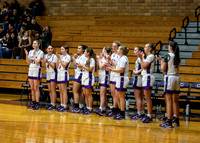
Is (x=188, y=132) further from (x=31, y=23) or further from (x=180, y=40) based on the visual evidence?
(x=31, y=23)

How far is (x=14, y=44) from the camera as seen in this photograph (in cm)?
1396

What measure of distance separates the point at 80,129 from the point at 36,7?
34.0 ft

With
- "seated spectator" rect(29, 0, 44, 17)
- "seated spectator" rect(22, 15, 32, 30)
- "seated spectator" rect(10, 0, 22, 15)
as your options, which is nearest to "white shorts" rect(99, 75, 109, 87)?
"seated spectator" rect(22, 15, 32, 30)

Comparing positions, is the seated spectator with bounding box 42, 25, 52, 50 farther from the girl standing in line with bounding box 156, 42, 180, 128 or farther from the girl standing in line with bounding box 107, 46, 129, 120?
the girl standing in line with bounding box 156, 42, 180, 128

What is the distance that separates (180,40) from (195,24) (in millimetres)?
1231

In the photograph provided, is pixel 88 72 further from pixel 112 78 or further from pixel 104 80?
pixel 112 78

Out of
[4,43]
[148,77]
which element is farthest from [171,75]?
[4,43]

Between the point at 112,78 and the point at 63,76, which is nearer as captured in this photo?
the point at 112,78

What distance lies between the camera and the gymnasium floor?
5828mm

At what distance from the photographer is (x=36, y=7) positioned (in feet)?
51.9

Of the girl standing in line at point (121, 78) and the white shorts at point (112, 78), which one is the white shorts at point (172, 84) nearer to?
the girl standing in line at point (121, 78)

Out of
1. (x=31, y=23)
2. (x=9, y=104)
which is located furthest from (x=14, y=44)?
(x=9, y=104)

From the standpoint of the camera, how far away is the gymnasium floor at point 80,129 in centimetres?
583

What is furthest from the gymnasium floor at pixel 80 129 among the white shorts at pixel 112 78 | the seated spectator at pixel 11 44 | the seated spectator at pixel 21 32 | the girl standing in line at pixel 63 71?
the seated spectator at pixel 11 44
